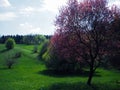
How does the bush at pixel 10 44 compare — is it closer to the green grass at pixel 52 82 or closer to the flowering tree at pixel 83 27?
the green grass at pixel 52 82

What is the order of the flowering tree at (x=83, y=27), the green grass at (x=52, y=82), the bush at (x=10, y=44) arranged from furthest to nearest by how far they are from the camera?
1. the bush at (x=10, y=44)
2. the flowering tree at (x=83, y=27)
3. the green grass at (x=52, y=82)

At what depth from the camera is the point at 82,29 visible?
39656 mm

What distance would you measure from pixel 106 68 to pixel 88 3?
132 feet

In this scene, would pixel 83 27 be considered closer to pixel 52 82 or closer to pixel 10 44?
pixel 52 82

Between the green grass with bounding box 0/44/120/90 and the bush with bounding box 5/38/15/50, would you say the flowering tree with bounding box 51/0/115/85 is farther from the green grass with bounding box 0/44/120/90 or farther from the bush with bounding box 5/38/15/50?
the bush with bounding box 5/38/15/50

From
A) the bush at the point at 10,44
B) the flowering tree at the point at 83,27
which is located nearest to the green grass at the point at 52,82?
the flowering tree at the point at 83,27

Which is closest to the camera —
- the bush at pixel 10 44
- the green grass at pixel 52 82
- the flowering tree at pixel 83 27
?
the green grass at pixel 52 82

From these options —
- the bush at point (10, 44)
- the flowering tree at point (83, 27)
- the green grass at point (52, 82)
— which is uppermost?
the flowering tree at point (83, 27)

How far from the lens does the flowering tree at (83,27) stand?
1532 inches

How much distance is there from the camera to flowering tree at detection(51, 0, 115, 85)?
3891 centimetres

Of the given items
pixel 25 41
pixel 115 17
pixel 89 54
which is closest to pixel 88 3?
pixel 115 17

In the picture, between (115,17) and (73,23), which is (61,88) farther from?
(115,17)

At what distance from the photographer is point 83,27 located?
39469mm

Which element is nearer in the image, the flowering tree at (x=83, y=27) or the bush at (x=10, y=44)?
the flowering tree at (x=83, y=27)
